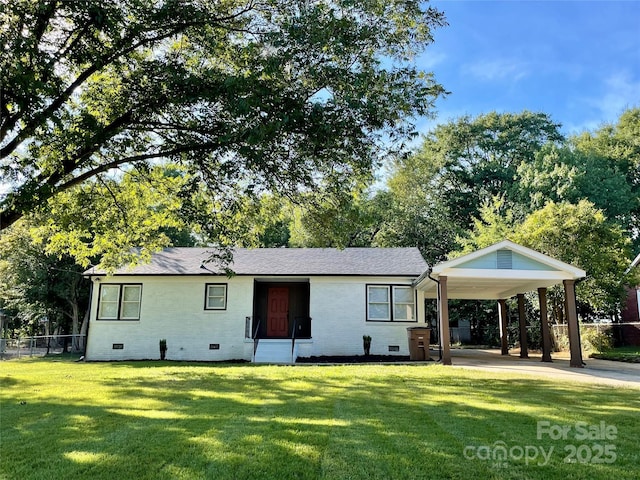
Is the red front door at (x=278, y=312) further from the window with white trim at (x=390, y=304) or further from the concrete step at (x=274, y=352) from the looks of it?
the window with white trim at (x=390, y=304)

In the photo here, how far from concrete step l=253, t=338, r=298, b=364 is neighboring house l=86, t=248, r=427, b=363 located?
0.12 ft

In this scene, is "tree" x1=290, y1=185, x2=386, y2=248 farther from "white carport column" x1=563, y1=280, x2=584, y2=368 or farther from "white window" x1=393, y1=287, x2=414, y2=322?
"white carport column" x1=563, y1=280, x2=584, y2=368

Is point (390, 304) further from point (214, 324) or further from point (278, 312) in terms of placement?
point (214, 324)

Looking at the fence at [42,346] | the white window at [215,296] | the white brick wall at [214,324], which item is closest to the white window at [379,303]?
the white brick wall at [214,324]

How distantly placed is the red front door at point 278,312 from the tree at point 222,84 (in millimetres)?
9151

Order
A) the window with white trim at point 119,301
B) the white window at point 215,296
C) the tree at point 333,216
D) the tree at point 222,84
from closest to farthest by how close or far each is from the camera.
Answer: the tree at point 222,84
the tree at point 333,216
the white window at point 215,296
the window with white trim at point 119,301

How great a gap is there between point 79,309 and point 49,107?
22.1 metres

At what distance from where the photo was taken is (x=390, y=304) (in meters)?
16.4

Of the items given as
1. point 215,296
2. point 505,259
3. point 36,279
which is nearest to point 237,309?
point 215,296

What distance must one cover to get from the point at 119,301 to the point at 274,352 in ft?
20.8

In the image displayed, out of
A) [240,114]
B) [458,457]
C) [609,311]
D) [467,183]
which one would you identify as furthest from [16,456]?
[467,183]

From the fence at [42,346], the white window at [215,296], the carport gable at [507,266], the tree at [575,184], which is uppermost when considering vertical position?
the tree at [575,184]

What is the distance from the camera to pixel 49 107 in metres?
7.53

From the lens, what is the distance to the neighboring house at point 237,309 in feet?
53.3
